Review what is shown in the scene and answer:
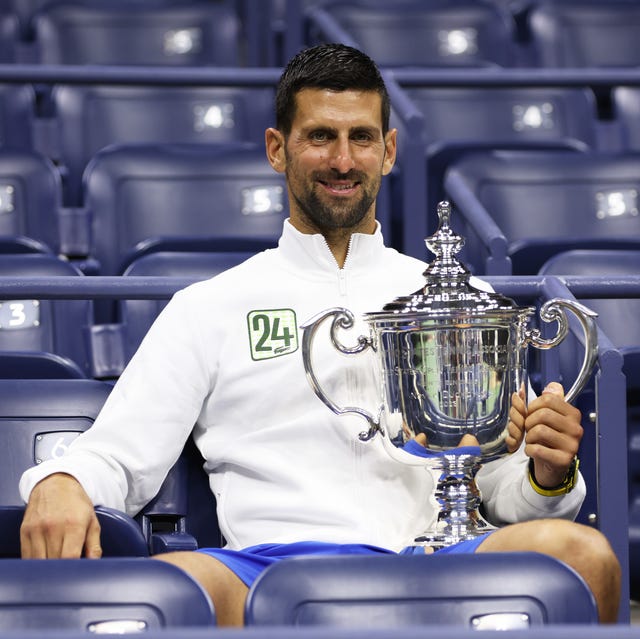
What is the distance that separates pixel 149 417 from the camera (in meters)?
1.50

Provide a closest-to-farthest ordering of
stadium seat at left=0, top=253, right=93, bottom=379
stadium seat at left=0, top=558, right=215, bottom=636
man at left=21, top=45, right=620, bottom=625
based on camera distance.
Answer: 1. stadium seat at left=0, top=558, right=215, bottom=636
2. man at left=21, top=45, right=620, bottom=625
3. stadium seat at left=0, top=253, right=93, bottom=379

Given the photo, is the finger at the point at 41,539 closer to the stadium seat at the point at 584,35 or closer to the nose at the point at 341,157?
the nose at the point at 341,157

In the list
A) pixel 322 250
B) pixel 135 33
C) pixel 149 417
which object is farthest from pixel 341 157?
pixel 135 33

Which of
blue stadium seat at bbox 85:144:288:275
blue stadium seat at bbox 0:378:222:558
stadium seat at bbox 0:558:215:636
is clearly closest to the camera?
stadium seat at bbox 0:558:215:636

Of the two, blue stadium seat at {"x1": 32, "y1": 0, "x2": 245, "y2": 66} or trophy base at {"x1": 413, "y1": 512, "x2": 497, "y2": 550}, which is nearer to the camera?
trophy base at {"x1": 413, "y1": 512, "x2": 497, "y2": 550}

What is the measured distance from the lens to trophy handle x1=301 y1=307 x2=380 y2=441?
1.42 metres

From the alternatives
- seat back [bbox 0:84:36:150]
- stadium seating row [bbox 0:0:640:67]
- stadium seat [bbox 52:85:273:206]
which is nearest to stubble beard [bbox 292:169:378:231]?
stadium seat [bbox 52:85:273:206]

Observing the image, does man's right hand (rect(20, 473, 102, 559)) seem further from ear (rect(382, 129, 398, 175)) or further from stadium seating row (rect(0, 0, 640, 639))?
ear (rect(382, 129, 398, 175))

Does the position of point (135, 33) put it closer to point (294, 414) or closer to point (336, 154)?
point (336, 154)

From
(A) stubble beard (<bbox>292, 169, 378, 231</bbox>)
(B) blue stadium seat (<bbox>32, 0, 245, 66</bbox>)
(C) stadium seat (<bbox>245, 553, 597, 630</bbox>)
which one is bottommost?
(C) stadium seat (<bbox>245, 553, 597, 630</bbox>)

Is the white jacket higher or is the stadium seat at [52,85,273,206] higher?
the stadium seat at [52,85,273,206]

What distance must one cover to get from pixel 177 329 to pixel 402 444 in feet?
0.98

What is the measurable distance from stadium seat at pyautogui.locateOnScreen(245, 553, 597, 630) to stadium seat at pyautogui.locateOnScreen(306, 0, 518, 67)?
2.45 metres

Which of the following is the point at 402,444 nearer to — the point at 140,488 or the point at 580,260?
the point at 140,488
